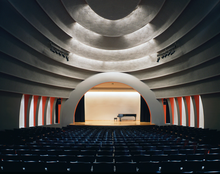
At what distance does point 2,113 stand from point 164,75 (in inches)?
608

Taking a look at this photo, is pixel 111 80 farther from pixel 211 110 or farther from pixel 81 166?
pixel 81 166

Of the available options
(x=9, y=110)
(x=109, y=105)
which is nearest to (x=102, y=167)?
(x=9, y=110)

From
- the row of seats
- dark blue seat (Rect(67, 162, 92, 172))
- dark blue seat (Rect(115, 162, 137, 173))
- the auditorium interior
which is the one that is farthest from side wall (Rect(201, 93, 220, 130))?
dark blue seat (Rect(67, 162, 92, 172))

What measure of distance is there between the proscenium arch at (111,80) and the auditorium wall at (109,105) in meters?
5.44

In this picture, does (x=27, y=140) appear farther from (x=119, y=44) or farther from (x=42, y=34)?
(x=119, y=44)

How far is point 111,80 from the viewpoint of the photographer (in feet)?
60.8

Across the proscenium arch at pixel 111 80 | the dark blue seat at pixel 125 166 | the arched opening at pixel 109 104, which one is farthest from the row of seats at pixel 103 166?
the arched opening at pixel 109 104

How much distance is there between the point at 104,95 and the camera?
23781 mm

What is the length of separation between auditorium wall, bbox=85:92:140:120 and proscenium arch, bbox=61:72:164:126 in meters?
5.44

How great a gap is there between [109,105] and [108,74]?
22.6 ft

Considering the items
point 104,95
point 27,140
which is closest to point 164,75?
point 104,95

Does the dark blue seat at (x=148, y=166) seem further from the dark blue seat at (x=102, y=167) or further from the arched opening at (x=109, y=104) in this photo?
the arched opening at (x=109, y=104)

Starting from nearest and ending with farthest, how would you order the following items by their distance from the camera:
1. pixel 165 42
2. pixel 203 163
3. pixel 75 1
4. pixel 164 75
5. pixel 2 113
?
1. pixel 203 163
2. pixel 2 113
3. pixel 75 1
4. pixel 165 42
5. pixel 164 75

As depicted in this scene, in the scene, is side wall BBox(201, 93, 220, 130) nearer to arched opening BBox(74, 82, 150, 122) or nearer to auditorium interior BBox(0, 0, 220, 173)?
auditorium interior BBox(0, 0, 220, 173)
